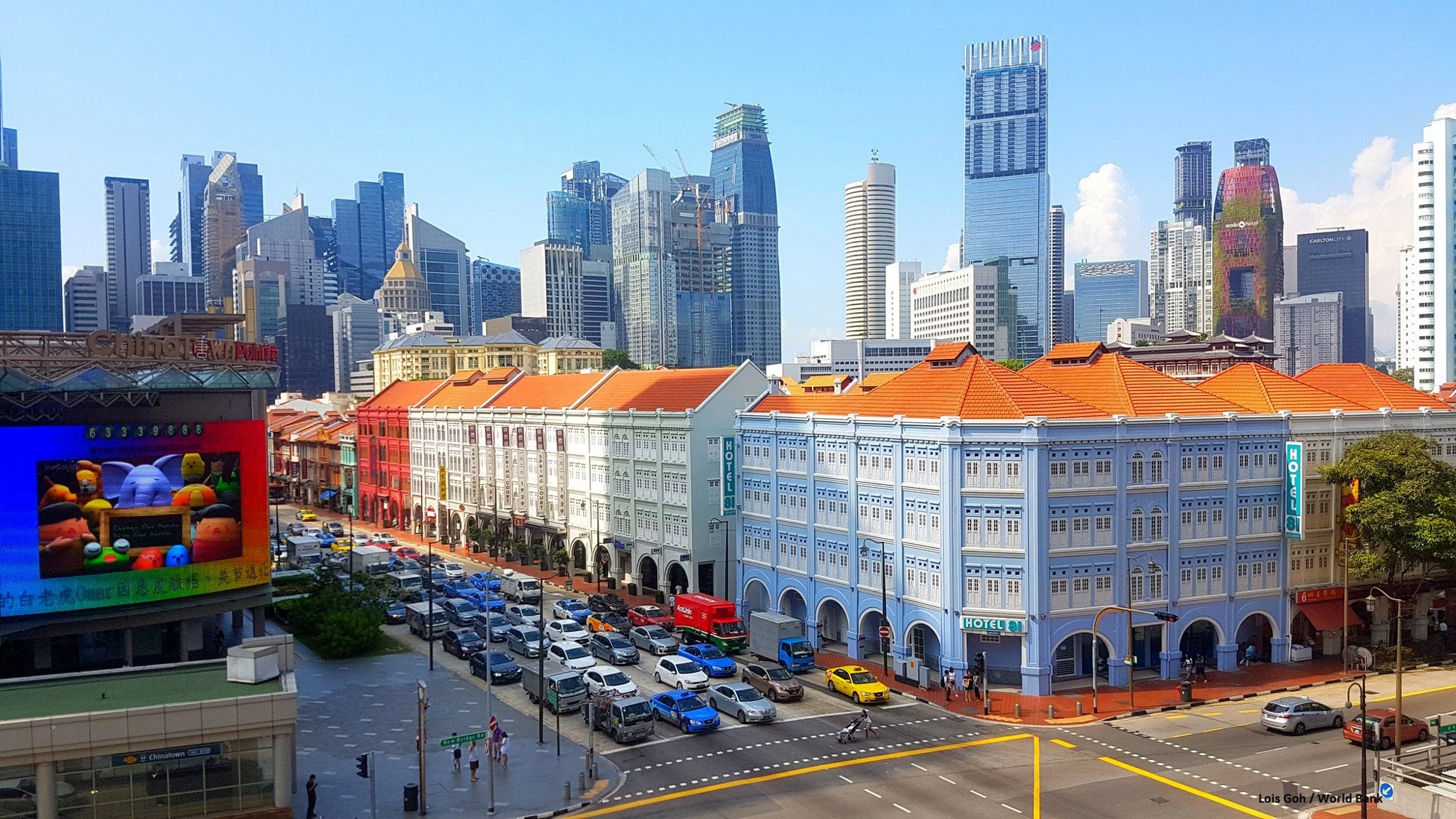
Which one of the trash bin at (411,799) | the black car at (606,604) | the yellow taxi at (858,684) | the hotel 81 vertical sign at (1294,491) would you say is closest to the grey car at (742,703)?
the yellow taxi at (858,684)

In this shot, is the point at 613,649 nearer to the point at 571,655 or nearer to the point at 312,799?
the point at 571,655

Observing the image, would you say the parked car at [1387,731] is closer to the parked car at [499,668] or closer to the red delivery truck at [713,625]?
the red delivery truck at [713,625]

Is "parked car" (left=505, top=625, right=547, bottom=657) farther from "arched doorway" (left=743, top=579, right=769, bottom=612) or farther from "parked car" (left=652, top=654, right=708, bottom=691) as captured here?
"arched doorway" (left=743, top=579, right=769, bottom=612)

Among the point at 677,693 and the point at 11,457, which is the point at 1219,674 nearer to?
the point at 677,693

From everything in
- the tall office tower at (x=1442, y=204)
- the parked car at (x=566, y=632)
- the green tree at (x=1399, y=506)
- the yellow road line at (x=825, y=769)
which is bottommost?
the yellow road line at (x=825, y=769)

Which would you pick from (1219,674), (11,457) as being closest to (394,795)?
(11,457)

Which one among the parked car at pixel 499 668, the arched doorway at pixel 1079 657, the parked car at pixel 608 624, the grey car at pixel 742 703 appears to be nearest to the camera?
the grey car at pixel 742 703

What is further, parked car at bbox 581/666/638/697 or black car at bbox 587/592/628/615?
black car at bbox 587/592/628/615

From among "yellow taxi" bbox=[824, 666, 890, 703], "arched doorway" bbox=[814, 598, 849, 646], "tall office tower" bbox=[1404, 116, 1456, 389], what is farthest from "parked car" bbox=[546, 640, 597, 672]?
"tall office tower" bbox=[1404, 116, 1456, 389]
